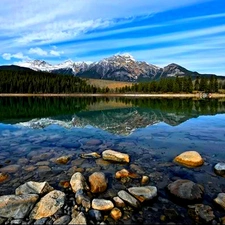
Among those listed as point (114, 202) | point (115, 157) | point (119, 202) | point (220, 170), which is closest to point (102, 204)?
point (114, 202)

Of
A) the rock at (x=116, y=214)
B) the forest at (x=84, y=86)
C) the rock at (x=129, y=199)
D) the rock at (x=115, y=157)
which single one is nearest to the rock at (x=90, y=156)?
the rock at (x=115, y=157)

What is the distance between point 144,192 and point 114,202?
160 centimetres

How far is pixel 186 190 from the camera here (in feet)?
41.2

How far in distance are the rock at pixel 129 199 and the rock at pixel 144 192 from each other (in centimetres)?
34

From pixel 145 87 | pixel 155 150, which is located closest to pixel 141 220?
pixel 155 150

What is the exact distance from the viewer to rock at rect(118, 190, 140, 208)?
1149cm

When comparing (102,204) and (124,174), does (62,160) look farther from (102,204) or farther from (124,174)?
(102,204)

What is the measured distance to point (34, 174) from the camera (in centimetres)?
1550

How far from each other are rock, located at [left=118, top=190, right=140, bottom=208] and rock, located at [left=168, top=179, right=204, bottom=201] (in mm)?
2191

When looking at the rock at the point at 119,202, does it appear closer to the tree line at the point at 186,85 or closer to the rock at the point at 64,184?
the rock at the point at 64,184

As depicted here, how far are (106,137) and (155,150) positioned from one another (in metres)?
7.18

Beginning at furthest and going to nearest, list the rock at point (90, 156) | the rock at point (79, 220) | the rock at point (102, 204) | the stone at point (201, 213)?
the rock at point (90, 156) → the rock at point (102, 204) → the stone at point (201, 213) → the rock at point (79, 220)

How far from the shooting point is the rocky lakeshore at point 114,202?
410 inches

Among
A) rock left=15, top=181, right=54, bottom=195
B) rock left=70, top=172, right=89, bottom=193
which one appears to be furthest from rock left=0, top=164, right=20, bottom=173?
rock left=70, top=172, right=89, bottom=193
